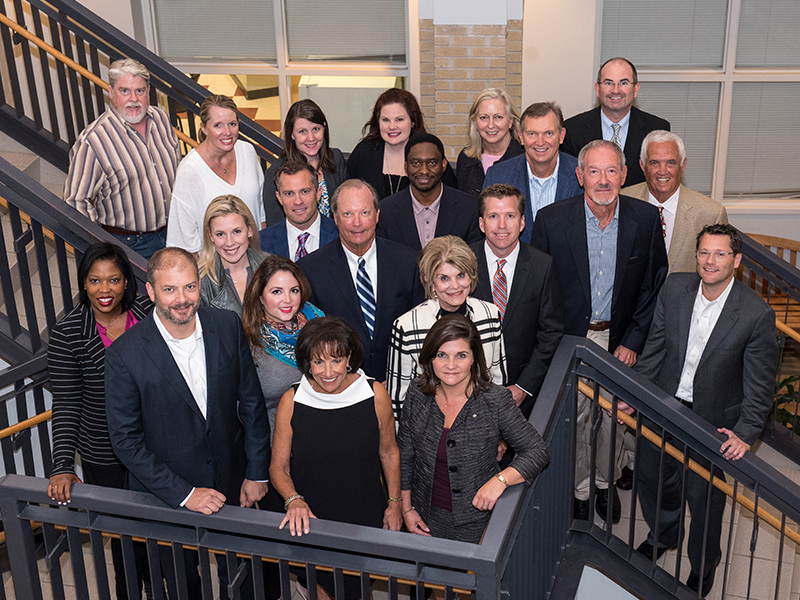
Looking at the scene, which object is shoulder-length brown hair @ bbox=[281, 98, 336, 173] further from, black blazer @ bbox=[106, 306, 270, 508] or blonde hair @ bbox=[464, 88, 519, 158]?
black blazer @ bbox=[106, 306, 270, 508]

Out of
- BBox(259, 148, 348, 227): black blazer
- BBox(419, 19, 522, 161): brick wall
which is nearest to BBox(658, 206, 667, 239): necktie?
BBox(259, 148, 348, 227): black blazer

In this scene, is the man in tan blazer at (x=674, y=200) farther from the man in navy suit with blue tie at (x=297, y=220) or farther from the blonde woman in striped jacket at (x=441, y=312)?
the man in navy suit with blue tie at (x=297, y=220)

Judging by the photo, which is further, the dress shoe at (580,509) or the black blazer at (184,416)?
the dress shoe at (580,509)

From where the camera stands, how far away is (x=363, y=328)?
3.58m

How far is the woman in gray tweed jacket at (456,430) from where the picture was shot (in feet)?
9.55

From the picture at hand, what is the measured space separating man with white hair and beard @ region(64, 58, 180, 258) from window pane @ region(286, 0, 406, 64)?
11.0 feet

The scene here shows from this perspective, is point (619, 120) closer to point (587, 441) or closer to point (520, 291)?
point (520, 291)

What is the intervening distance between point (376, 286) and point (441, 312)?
1.42 ft

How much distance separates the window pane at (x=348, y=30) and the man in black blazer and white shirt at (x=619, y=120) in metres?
3.11

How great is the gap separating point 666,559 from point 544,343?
1593 millimetres

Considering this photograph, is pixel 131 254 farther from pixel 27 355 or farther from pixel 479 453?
pixel 479 453

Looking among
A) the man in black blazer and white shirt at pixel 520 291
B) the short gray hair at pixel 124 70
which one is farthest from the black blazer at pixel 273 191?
the man in black blazer and white shirt at pixel 520 291

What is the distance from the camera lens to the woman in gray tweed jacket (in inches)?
115

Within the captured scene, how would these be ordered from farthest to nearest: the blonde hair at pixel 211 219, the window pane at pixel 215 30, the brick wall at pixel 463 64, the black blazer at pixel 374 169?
the window pane at pixel 215 30 < the brick wall at pixel 463 64 < the black blazer at pixel 374 169 < the blonde hair at pixel 211 219
